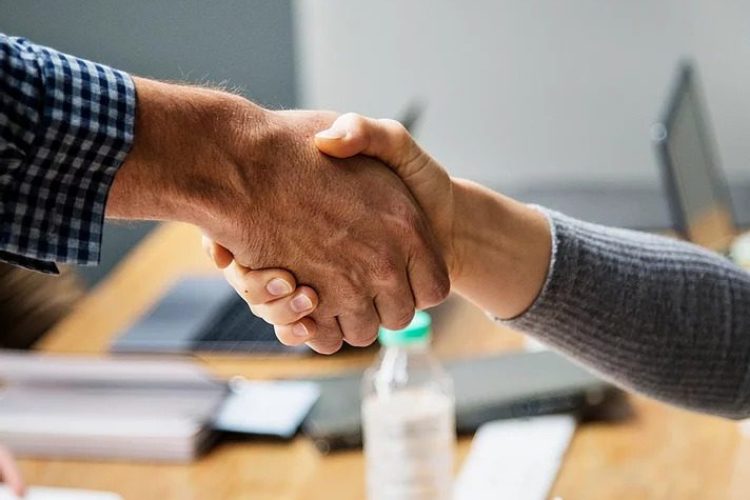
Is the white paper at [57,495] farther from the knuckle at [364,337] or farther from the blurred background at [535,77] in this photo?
the blurred background at [535,77]

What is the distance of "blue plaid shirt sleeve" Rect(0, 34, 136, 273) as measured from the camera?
106 centimetres

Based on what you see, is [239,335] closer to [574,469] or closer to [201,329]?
[201,329]

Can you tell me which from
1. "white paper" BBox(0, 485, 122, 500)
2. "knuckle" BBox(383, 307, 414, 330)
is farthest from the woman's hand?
"knuckle" BBox(383, 307, 414, 330)

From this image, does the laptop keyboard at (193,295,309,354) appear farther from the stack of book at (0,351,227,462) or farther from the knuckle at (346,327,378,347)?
the knuckle at (346,327,378,347)

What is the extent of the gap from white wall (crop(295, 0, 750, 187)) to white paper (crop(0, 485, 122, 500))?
1.58m

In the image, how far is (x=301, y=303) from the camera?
1.29 meters

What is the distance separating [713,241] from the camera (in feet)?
7.24

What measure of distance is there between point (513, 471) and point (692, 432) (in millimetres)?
264

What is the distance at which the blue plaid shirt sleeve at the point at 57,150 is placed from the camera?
1064mm

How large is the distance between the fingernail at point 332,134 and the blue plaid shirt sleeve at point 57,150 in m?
0.23

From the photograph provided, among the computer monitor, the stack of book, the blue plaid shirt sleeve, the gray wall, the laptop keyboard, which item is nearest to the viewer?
the blue plaid shirt sleeve

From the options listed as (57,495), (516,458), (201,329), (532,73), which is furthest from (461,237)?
(532,73)

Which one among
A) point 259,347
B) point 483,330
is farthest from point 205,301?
point 483,330

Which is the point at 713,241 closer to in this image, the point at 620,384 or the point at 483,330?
the point at 483,330
